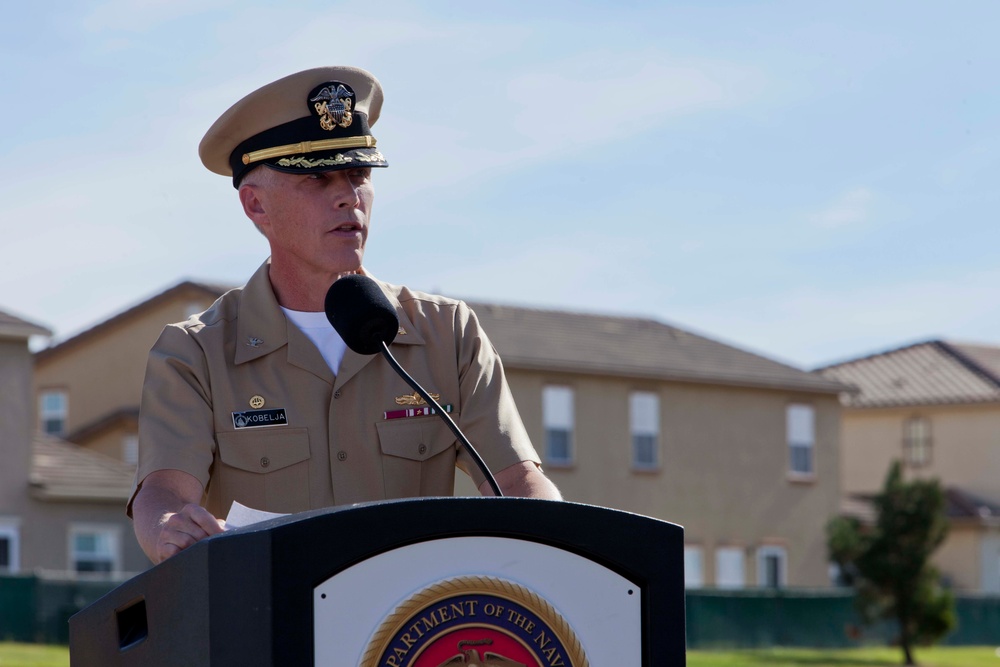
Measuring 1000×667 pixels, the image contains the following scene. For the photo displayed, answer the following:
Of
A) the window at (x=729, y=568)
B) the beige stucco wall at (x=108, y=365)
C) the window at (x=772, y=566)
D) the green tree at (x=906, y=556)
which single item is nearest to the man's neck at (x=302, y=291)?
the green tree at (x=906, y=556)

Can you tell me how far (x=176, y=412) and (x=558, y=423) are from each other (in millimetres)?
39228

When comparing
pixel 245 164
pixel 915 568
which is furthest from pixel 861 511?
pixel 245 164

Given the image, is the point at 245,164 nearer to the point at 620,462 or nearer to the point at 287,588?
the point at 287,588

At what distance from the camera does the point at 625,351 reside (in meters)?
44.4

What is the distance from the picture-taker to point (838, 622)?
4062cm

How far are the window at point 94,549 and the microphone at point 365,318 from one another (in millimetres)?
35052

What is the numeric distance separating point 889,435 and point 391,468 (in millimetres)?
53620

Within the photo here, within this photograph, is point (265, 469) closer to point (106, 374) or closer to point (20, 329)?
point (20, 329)

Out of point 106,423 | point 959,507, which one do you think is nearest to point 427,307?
point 106,423

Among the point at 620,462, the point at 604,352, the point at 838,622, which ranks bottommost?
the point at 838,622

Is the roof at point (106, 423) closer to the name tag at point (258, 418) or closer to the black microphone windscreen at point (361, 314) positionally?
the name tag at point (258, 418)

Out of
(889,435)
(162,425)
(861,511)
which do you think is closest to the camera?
(162,425)

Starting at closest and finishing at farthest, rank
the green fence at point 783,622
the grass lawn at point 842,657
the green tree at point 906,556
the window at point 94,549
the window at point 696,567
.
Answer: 1. the grass lawn at point 842,657
2. the green tree at point 906,556
3. the window at point 94,549
4. the green fence at point 783,622
5. the window at point 696,567

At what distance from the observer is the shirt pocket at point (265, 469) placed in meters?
3.26
